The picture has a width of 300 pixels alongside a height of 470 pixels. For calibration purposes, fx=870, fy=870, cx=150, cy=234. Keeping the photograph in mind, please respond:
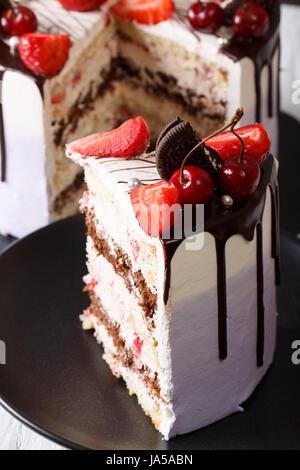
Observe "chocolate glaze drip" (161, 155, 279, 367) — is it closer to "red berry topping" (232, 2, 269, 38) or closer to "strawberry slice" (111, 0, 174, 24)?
"red berry topping" (232, 2, 269, 38)

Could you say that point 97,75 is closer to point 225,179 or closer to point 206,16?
point 206,16

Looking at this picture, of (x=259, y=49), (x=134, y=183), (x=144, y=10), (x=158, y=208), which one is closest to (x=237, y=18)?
(x=259, y=49)

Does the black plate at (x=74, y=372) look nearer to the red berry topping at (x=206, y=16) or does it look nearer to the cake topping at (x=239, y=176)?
the cake topping at (x=239, y=176)

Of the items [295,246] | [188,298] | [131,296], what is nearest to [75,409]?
[131,296]

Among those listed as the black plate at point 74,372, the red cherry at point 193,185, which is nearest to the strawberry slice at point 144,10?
the black plate at point 74,372

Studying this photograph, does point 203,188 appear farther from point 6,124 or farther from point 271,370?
point 6,124
